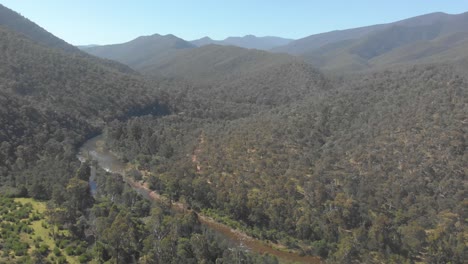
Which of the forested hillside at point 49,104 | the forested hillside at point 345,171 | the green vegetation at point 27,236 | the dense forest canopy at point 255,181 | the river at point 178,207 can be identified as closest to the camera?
the green vegetation at point 27,236

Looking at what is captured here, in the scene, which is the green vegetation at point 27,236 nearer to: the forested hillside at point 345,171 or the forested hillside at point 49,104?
the forested hillside at point 49,104

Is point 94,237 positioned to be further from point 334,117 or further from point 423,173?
point 334,117

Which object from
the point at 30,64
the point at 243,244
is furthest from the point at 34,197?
the point at 30,64

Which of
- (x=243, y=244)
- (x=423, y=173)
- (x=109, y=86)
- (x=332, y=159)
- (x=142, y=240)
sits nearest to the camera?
(x=142, y=240)

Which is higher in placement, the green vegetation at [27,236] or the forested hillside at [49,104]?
the forested hillside at [49,104]

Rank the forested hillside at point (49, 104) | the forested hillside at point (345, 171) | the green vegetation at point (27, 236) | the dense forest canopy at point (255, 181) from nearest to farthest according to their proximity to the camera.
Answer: the green vegetation at point (27, 236)
the dense forest canopy at point (255, 181)
the forested hillside at point (345, 171)
the forested hillside at point (49, 104)

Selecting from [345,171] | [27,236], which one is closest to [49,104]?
[27,236]

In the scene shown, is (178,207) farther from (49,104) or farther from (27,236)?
(49,104)

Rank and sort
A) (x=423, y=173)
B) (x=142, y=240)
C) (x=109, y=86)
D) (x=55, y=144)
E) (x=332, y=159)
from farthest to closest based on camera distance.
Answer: (x=109, y=86), (x=55, y=144), (x=332, y=159), (x=423, y=173), (x=142, y=240)

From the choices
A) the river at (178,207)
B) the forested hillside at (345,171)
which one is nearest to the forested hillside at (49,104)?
the river at (178,207)
